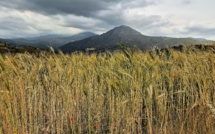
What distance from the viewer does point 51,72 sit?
13.7 feet

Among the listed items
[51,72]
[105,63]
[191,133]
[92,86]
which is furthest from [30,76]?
[191,133]

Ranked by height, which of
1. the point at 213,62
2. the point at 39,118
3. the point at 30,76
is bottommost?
the point at 39,118

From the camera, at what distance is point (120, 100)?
3.07 metres

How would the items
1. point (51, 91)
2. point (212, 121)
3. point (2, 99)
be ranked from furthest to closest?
point (51, 91)
point (2, 99)
point (212, 121)

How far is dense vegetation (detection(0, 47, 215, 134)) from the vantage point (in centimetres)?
275

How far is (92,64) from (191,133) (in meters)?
2.36

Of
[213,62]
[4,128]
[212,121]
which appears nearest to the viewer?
[212,121]

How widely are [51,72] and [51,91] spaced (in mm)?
389

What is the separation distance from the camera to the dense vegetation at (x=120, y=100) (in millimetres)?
2746

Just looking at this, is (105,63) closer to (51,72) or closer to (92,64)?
(92,64)

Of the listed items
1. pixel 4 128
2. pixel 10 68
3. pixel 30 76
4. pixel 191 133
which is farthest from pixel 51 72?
pixel 191 133

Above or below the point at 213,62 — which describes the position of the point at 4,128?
below

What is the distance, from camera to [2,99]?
10.8ft

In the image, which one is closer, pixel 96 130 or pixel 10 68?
pixel 96 130
